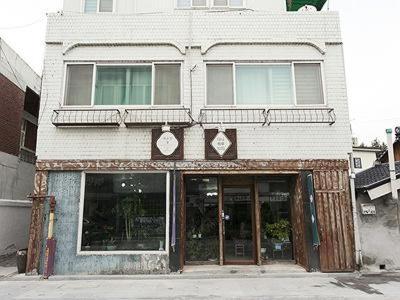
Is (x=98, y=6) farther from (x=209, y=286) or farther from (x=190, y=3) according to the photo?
(x=209, y=286)

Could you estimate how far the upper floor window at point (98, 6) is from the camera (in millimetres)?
11961

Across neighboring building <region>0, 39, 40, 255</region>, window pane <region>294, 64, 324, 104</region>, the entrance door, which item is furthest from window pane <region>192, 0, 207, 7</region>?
neighboring building <region>0, 39, 40, 255</region>

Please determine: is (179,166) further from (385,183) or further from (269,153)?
(385,183)

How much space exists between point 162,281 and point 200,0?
29.1ft

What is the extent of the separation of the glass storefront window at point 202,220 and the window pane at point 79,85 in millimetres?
3926

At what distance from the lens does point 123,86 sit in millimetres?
10719

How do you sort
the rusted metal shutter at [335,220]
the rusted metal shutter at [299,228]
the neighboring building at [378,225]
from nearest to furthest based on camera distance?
1. the rusted metal shutter at [335,220]
2. the neighboring building at [378,225]
3. the rusted metal shutter at [299,228]

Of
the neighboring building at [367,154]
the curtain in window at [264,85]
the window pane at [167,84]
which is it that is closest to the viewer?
the window pane at [167,84]

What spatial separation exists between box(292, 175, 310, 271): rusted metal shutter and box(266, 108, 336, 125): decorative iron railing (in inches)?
63.5

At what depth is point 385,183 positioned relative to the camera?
995 centimetres

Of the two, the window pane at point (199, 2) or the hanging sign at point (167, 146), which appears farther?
the window pane at point (199, 2)

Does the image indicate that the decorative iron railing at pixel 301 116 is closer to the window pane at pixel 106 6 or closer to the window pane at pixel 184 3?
the window pane at pixel 184 3

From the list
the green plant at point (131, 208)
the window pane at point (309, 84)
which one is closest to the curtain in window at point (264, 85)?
the window pane at point (309, 84)

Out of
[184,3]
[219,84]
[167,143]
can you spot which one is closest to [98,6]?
[184,3]
